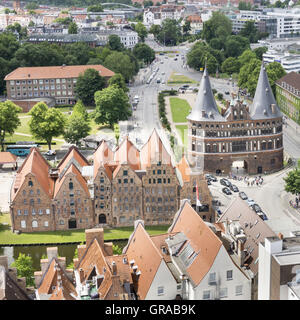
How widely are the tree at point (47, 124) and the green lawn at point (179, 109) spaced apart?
31784 mm

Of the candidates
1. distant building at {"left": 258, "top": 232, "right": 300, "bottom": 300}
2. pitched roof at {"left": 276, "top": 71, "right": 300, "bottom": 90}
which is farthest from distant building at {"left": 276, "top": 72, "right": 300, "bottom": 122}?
distant building at {"left": 258, "top": 232, "right": 300, "bottom": 300}

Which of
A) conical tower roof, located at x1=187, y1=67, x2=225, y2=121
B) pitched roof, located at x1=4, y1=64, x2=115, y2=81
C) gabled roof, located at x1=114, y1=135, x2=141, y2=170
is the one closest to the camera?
gabled roof, located at x1=114, y1=135, x2=141, y2=170

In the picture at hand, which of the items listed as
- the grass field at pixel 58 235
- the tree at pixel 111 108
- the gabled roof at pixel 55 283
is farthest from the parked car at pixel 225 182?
the gabled roof at pixel 55 283

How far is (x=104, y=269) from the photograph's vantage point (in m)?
45.3

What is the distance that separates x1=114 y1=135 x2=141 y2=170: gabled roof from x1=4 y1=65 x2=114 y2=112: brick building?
8047 cm

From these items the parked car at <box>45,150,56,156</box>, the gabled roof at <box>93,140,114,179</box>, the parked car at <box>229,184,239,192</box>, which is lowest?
the parked car at <box>45,150,56,156</box>

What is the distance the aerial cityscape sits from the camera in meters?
44.5

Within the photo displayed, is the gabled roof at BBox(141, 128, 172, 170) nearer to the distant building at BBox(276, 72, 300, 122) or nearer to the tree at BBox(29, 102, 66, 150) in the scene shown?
the tree at BBox(29, 102, 66, 150)

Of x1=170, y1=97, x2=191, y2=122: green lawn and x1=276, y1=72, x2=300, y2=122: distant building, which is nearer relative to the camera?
x1=276, y1=72, x2=300, y2=122: distant building

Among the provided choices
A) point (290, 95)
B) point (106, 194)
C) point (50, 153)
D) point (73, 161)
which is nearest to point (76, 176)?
point (106, 194)

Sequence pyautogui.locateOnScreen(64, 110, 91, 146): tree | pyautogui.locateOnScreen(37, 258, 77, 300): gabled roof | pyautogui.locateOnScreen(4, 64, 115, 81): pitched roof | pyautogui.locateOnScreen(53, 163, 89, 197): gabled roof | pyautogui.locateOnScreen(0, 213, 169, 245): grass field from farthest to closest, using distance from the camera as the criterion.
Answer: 1. pyautogui.locateOnScreen(4, 64, 115, 81): pitched roof
2. pyautogui.locateOnScreen(64, 110, 91, 146): tree
3. pyautogui.locateOnScreen(53, 163, 89, 197): gabled roof
4. pyautogui.locateOnScreen(0, 213, 169, 245): grass field
5. pyautogui.locateOnScreen(37, 258, 77, 300): gabled roof

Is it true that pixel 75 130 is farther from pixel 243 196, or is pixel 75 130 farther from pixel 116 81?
pixel 243 196

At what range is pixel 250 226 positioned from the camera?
167 ft

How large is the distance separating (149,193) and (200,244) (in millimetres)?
31851
